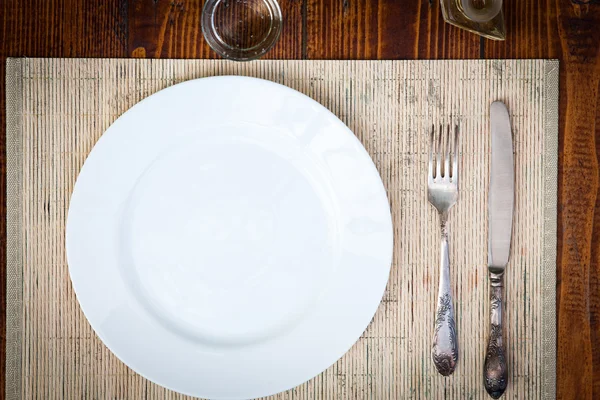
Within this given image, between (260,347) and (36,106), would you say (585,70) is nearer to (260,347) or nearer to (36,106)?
(260,347)

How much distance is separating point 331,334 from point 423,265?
140mm

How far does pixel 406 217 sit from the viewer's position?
1.95 ft

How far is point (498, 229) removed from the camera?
23.0 inches

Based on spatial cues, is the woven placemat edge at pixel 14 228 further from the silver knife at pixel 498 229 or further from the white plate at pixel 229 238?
the silver knife at pixel 498 229

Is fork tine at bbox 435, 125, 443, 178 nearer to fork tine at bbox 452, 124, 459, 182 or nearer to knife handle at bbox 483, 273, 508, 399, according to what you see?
fork tine at bbox 452, 124, 459, 182

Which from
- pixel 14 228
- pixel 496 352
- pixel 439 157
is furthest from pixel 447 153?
pixel 14 228

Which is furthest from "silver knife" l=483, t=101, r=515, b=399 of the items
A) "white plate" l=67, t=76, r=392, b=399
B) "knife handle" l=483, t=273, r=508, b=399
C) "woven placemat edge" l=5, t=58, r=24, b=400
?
"woven placemat edge" l=5, t=58, r=24, b=400

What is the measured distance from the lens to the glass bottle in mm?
570

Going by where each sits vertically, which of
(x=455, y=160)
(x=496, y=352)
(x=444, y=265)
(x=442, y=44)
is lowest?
(x=496, y=352)

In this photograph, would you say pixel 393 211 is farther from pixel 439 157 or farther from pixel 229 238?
pixel 229 238

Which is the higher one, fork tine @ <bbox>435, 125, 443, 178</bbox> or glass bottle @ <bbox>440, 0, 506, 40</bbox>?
glass bottle @ <bbox>440, 0, 506, 40</bbox>

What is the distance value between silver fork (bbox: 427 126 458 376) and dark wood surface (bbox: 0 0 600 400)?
13cm

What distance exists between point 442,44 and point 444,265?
271mm

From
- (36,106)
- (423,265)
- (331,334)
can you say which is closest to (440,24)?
(423,265)
